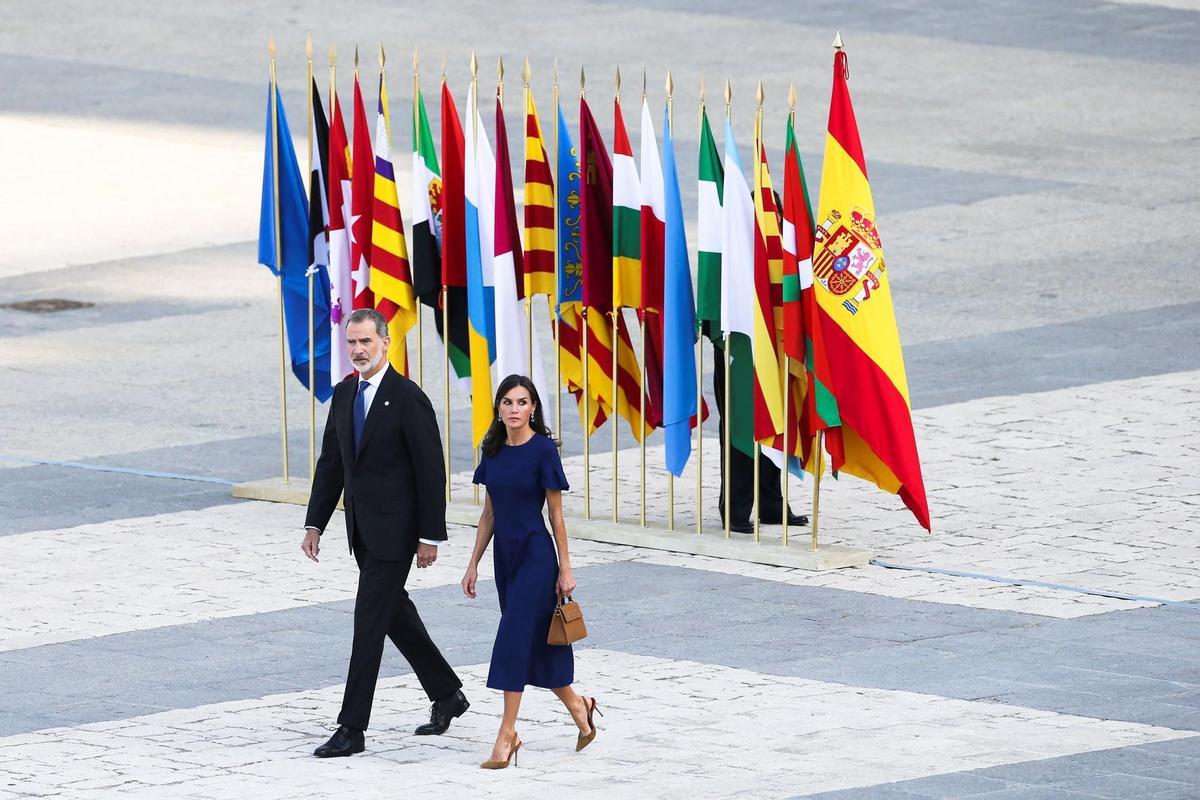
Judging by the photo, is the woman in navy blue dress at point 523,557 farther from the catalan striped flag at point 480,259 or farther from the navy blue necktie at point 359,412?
the catalan striped flag at point 480,259

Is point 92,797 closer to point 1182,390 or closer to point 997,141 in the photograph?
point 1182,390

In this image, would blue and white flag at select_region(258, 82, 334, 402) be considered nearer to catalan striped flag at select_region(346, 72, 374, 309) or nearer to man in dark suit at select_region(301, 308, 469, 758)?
catalan striped flag at select_region(346, 72, 374, 309)

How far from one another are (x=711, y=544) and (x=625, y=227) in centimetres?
191

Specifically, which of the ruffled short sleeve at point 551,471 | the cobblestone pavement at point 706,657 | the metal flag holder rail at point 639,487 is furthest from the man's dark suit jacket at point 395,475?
the metal flag holder rail at point 639,487

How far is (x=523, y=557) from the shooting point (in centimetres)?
1043

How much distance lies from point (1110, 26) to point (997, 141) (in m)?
6.80

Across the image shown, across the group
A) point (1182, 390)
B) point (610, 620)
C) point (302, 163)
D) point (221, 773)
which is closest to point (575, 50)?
point (302, 163)

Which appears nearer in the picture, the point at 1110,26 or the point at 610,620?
the point at 610,620

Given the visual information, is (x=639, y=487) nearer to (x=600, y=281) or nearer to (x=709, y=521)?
(x=709, y=521)

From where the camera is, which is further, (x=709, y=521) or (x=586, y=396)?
(x=709, y=521)

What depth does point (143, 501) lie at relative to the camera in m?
15.6

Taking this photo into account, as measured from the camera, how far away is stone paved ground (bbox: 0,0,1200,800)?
10.4 m

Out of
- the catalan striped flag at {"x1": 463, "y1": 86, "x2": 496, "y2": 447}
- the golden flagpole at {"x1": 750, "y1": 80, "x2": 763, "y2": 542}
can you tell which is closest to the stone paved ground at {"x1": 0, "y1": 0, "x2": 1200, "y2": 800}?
the golden flagpole at {"x1": 750, "y1": 80, "x2": 763, "y2": 542}

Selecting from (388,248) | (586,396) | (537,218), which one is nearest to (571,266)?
(537,218)
